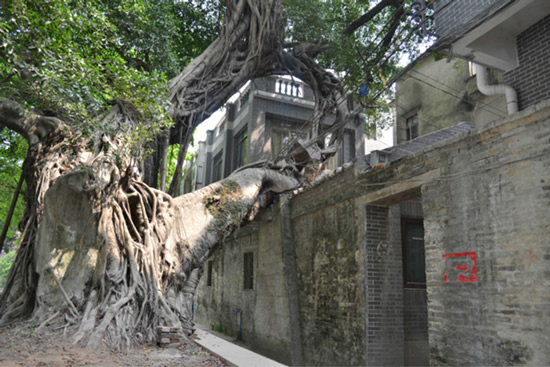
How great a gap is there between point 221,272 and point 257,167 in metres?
4.80

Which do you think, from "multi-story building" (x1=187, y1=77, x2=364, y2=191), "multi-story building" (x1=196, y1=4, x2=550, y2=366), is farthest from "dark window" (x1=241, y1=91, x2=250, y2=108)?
"multi-story building" (x1=196, y1=4, x2=550, y2=366)

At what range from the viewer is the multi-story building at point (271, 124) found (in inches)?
610

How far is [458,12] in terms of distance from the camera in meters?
7.42

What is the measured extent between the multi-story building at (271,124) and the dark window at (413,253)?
6.67m

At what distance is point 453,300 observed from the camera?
5.68 meters

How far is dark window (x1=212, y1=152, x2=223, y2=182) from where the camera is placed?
19438 millimetres

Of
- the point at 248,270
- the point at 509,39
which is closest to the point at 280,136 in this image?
the point at 248,270

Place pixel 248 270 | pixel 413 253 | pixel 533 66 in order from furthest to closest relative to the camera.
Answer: pixel 248 270 < pixel 413 253 < pixel 533 66

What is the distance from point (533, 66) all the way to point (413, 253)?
12.7 feet

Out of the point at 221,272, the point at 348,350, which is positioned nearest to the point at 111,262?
the point at 348,350

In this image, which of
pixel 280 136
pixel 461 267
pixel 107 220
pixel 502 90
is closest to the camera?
pixel 461 267

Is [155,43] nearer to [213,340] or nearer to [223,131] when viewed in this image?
[213,340]

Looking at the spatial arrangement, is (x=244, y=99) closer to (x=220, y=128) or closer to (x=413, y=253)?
(x=220, y=128)

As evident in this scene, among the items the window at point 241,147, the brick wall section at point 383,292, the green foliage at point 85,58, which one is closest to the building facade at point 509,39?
the brick wall section at point 383,292
